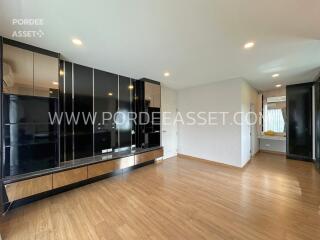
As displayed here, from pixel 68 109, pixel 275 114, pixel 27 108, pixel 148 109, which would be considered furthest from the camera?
pixel 275 114

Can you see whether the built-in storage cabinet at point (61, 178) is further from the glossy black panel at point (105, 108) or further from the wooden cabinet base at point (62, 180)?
the glossy black panel at point (105, 108)

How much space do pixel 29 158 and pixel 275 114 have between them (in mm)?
8684

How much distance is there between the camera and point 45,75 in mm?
2666

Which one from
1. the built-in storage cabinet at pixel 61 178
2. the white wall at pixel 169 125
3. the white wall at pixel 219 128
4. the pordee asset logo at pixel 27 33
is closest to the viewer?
the pordee asset logo at pixel 27 33

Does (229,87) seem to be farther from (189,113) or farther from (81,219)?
(81,219)

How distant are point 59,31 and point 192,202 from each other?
139 inches

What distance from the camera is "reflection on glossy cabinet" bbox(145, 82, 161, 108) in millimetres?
4668

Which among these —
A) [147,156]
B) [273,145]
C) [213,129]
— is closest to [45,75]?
[147,156]

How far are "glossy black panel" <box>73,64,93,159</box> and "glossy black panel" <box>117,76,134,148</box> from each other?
89cm

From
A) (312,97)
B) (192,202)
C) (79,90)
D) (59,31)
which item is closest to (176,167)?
(192,202)

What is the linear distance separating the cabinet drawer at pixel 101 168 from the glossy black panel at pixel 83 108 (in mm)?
503

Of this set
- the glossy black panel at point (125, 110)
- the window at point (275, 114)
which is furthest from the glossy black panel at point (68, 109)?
the window at point (275, 114)

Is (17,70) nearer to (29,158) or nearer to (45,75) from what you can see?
(45,75)

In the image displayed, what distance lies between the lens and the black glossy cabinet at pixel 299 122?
4.96 meters
